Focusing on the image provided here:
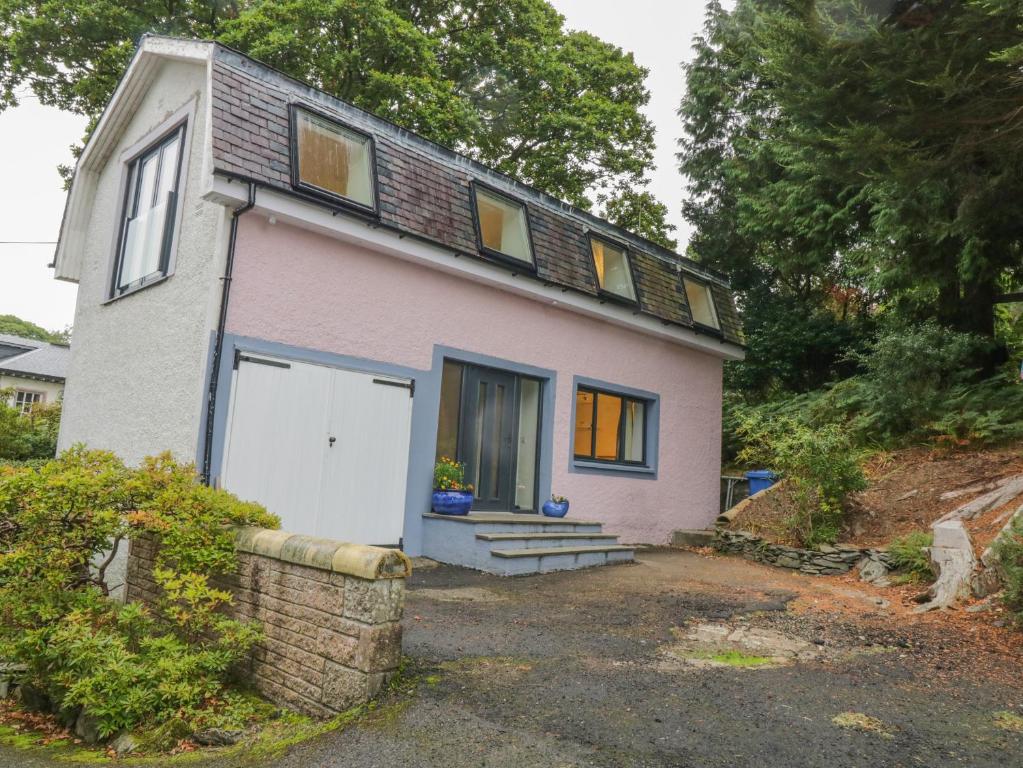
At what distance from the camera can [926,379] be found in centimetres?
1128

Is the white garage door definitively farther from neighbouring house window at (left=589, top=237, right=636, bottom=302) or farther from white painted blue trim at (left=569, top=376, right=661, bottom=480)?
neighbouring house window at (left=589, top=237, right=636, bottom=302)

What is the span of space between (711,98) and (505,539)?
628 inches

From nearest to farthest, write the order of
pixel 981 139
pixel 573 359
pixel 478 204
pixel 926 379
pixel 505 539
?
pixel 981 139 → pixel 505 539 → pixel 478 204 → pixel 573 359 → pixel 926 379

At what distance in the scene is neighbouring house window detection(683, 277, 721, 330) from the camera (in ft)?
41.7

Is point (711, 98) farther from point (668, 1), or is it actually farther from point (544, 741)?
point (544, 741)

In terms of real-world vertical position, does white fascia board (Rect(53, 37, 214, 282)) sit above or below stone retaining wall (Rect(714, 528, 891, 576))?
above

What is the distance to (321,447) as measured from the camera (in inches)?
301

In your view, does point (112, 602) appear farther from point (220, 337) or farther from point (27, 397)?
point (27, 397)

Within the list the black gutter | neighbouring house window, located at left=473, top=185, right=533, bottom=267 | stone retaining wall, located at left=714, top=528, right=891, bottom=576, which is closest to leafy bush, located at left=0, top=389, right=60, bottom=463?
the black gutter

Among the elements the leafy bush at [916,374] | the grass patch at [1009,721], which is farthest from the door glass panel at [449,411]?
the leafy bush at [916,374]

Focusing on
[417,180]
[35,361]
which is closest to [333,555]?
[417,180]

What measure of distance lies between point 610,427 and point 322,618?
8.12m

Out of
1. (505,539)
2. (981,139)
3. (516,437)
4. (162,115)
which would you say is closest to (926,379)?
(981,139)

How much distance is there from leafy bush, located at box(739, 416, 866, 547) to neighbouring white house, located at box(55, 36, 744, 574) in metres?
2.45
